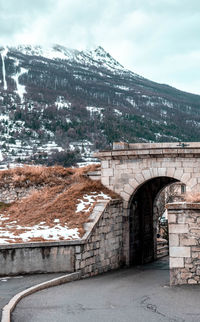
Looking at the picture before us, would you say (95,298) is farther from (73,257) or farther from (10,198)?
(10,198)

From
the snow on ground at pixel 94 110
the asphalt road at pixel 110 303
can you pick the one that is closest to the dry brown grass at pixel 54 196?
the asphalt road at pixel 110 303

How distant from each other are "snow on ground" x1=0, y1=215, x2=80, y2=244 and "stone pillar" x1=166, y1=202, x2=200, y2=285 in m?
4.02

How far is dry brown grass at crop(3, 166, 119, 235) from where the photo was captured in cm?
1631

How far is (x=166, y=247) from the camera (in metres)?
27.1

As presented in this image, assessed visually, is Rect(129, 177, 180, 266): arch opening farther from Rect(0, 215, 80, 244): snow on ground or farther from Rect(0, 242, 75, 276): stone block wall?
Rect(0, 242, 75, 276): stone block wall

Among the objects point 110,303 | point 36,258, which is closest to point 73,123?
point 36,258

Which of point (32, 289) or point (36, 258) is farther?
point (36, 258)

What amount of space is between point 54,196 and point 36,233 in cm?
442

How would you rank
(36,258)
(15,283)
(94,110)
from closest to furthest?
(15,283)
(36,258)
(94,110)

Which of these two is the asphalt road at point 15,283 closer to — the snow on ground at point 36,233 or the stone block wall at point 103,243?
the snow on ground at point 36,233

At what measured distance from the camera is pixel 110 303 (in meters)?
10.0

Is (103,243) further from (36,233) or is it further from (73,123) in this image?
(73,123)

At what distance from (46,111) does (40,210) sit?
523 feet

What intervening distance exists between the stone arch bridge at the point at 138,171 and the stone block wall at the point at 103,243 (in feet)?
2.39
